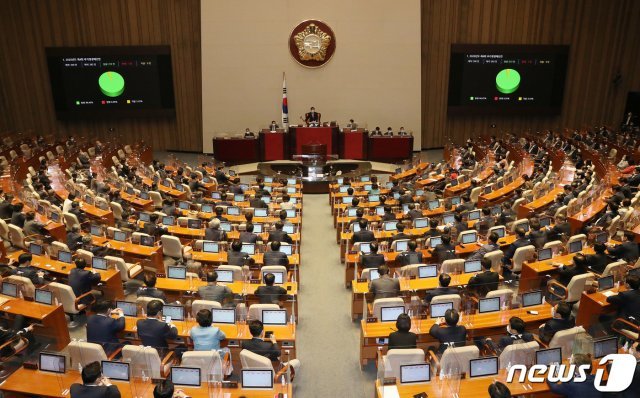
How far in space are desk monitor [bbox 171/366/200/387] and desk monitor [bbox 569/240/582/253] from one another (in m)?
6.89

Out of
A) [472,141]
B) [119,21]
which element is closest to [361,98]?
[472,141]

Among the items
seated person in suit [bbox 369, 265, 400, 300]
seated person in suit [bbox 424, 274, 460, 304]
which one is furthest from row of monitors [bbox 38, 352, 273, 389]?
seated person in suit [bbox 424, 274, 460, 304]

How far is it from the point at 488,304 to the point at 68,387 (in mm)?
5437

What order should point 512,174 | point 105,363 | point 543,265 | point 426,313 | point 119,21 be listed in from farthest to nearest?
point 119,21 → point 512,174 → point 543,265 → point 426,313 → point 105,363

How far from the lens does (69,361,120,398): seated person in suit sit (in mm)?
5289

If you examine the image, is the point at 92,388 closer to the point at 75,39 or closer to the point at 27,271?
the point at 27,271

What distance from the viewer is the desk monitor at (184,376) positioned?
19.0ft

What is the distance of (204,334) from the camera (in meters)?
6.57

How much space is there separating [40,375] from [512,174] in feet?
42.5

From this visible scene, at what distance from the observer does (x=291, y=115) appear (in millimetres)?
22750

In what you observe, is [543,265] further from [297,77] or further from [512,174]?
[297,77]

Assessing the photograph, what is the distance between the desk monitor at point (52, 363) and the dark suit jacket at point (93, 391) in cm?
85

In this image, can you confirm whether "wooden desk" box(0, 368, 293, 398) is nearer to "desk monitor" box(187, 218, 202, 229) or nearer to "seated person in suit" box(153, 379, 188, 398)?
"seated person in suit" box(153, 379, 188, 398)

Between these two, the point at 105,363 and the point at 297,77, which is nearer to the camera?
the point at 105,363
